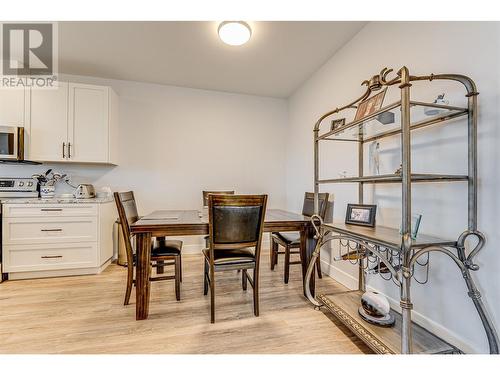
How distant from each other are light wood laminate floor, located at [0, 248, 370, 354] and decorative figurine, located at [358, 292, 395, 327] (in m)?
0.17

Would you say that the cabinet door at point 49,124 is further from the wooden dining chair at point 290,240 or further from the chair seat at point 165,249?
the wooden dining chair at point 290,240

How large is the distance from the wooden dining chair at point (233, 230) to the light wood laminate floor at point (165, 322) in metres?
0.20

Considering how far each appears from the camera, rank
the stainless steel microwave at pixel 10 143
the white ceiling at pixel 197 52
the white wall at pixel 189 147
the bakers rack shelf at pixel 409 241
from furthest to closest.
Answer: the white wall at pixel 189 147 → the stainless steel microwave at pixel 10 143 → the white ceiling at pixel 197 52 → the bakers rack shelf at pixel 409 241

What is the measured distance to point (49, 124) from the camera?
9.53ft

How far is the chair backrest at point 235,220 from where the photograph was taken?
176 cm

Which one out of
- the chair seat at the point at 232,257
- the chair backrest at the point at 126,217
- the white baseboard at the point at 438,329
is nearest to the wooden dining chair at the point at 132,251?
the chair backrest at the point at 126,217

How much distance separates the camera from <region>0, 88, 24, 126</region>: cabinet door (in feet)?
9.02

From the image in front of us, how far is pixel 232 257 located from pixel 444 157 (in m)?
1.64

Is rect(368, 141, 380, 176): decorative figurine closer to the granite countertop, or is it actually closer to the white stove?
the granite countertop

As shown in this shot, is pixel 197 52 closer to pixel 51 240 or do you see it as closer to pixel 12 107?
pixel 12 107

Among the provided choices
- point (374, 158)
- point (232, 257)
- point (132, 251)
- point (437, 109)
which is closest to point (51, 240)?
point (132, 251)

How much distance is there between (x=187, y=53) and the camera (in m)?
2.70

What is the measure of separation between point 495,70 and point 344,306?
1.75 metres

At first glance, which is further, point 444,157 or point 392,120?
point 392,120
